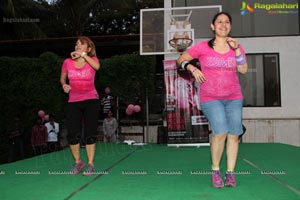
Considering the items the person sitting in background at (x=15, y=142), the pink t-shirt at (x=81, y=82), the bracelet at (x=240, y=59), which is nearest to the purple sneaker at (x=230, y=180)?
the bracelet at (x=240, y=59)

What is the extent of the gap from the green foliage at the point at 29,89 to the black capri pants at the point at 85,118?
25.9 ft

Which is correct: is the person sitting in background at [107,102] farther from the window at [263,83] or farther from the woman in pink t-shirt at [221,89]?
the woman in pink t-shirt at [221,89]

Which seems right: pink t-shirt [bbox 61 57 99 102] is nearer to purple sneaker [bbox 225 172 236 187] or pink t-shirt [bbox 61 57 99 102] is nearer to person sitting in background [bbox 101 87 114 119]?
purple sneaker [bbox 225 172 236 187]

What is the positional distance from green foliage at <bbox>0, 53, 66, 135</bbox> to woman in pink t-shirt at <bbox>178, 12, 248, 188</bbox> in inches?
360

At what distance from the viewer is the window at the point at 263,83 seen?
12.1 metres

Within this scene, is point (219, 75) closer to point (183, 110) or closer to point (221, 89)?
point (221, 89)

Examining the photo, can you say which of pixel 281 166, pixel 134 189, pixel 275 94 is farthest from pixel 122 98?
pixel 134 189

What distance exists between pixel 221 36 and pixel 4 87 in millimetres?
10500

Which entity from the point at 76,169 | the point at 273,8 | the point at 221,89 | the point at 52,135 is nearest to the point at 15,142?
the point at 52,135

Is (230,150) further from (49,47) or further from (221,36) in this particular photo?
(49,47)

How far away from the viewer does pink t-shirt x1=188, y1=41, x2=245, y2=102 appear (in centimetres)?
335

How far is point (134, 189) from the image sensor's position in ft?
11.1

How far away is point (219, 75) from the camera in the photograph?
132 inches

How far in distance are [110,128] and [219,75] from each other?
795 centimetres
